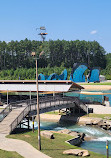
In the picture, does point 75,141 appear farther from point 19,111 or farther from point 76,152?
point 19,111

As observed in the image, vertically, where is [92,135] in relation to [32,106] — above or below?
below

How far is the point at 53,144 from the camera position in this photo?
1072 inches

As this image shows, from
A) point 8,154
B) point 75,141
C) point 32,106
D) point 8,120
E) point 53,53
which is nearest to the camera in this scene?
point 8,154

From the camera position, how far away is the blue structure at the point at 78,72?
323ft

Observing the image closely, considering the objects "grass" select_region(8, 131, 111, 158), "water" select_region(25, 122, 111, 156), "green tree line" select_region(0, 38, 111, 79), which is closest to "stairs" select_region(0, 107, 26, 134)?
"grass" select_region(8, 131, 111, 158)

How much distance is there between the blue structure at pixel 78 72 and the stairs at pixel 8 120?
211 ft

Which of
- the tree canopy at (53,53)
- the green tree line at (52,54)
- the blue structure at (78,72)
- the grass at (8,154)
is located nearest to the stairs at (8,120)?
the grass at (8,154)

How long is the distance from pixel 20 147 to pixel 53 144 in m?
3.73

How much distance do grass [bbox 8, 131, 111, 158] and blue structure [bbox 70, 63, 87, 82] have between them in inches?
2671

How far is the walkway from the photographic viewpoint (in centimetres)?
2338

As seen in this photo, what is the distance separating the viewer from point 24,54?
168625mm

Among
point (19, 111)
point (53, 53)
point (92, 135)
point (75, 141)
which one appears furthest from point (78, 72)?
point (53, 53)

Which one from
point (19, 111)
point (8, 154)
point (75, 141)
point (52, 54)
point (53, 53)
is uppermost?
point (53, 53)

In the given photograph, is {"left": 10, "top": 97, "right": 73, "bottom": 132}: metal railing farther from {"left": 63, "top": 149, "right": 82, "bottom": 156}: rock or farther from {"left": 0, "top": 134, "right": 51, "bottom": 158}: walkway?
{"left": 63, "top": 149, "right": 82, "bottom": 156}: rock
